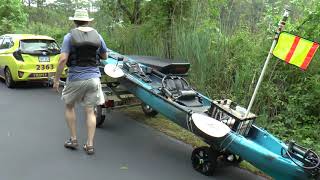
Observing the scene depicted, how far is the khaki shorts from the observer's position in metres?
6.34

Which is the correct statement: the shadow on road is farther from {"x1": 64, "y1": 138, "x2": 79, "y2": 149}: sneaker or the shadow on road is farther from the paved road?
{"x1": 64, "y1": 138, "x2": 79, "y2": 149}: sneaker

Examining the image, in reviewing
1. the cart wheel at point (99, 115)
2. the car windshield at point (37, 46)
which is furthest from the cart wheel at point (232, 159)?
the car windshield at point (37, 46)

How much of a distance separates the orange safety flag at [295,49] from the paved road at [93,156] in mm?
1758

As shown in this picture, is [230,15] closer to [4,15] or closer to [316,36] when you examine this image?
[316,36]

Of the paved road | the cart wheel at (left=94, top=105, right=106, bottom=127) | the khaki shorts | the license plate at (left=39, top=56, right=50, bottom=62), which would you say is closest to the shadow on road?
the license plate at (left=39, top=56, right=50, bottom=62)

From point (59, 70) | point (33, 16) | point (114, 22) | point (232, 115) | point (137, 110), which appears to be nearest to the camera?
point (232, 115)

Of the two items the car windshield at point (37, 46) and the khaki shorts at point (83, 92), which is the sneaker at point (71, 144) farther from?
the car windshield at point (37, 46)

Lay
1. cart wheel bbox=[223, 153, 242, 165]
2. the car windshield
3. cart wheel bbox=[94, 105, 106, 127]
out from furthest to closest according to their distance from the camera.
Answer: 1. the car windshield
2. cart wheel bbox=[94, 105, 106, 127]
3. cart wheel bbox=[223, 153, 242, 165]

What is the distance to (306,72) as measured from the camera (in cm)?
775

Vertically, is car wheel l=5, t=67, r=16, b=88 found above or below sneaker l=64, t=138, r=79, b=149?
below

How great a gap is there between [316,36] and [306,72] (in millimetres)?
682

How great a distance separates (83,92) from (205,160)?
2.11 meters

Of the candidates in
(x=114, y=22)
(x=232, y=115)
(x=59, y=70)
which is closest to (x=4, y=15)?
(x=114, y=22)

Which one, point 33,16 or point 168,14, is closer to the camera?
point 168,14
